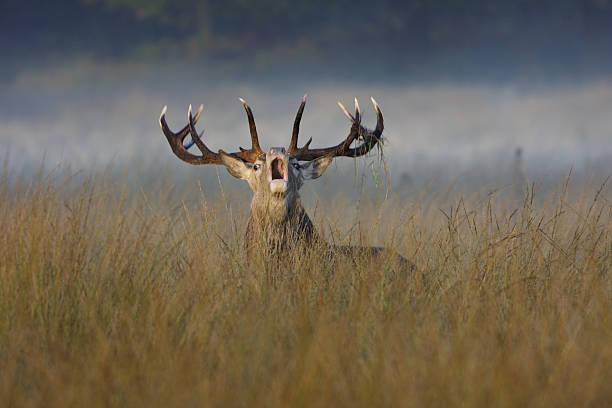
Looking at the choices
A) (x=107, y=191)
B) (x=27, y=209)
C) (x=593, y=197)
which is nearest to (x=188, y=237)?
(x=107, y=191)

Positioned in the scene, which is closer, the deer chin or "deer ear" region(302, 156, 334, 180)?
the deer chin

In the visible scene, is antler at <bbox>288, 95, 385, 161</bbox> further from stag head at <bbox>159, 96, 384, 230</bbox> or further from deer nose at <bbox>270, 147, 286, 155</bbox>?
deer nose at <bbox>270, 147, 286, 155</bbox>

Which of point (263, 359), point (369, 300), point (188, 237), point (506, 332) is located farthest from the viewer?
point (188, 237)

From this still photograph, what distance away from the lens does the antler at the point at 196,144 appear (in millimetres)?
7051

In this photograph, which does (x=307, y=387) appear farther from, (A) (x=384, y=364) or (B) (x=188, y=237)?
(B) (x=188, y=237)

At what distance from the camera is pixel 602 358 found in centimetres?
308

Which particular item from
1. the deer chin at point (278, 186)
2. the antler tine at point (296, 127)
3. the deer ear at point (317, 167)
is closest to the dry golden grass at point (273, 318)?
the deer chin at point (278, 186)

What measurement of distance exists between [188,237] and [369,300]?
1.59 metres

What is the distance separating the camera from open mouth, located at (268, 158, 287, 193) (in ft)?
19.5

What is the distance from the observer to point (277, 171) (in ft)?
20.2

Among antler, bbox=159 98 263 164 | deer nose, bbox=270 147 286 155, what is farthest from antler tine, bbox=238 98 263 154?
deer nose, bbox=270 147 286 155

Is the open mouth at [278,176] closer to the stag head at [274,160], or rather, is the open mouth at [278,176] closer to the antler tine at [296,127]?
the stag head at [274,160]

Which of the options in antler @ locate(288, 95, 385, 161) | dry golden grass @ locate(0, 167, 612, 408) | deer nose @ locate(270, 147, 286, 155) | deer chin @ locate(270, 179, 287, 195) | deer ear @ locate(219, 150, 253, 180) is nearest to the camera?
dry golden grass @ locate(0, 167, 612, 408)

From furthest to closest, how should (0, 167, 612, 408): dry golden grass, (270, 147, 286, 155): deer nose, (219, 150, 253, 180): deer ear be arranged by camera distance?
(219, 150, 253, 180): deer ear, (270, 147, 286, 155): deer nose, (0, 167, 612, 408): dry golden grass
